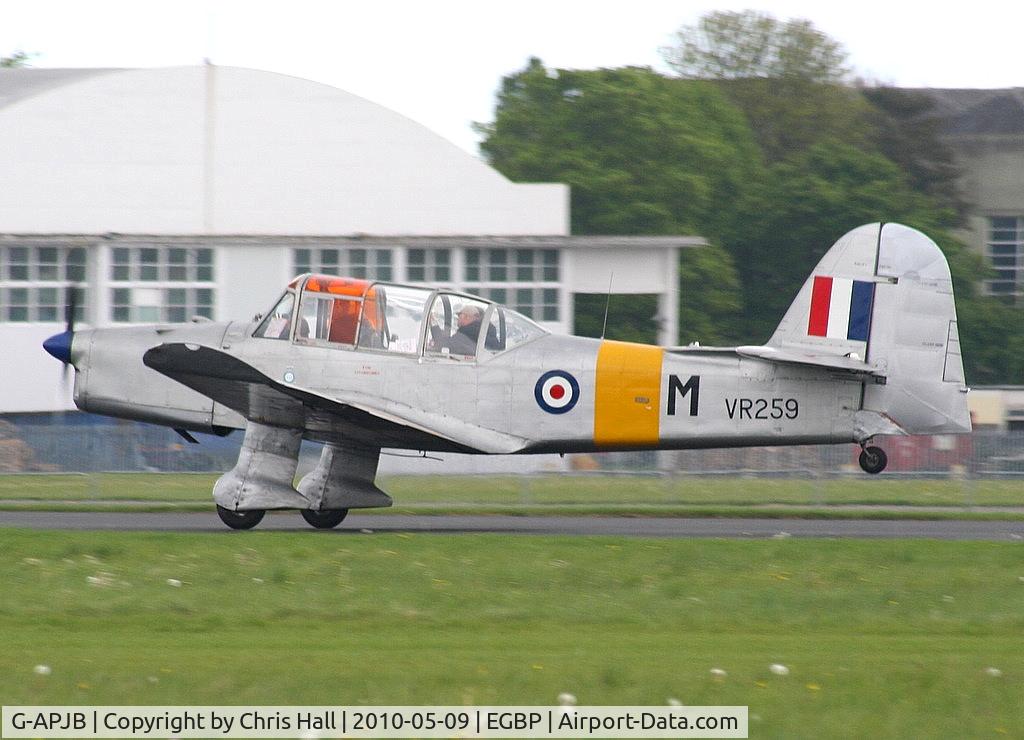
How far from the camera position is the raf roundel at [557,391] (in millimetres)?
15422

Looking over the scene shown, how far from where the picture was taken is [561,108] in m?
60.5

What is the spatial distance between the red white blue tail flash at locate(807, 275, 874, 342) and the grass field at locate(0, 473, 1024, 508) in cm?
590

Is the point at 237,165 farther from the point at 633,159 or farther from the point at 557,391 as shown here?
the point at 633,159

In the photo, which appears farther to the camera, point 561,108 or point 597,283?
point 561,108

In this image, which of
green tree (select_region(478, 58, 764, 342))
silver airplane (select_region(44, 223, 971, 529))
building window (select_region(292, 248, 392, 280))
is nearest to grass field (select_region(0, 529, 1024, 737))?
silver airplane (select_region(44, 223, 971, 529))

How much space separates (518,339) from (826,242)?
41.8m

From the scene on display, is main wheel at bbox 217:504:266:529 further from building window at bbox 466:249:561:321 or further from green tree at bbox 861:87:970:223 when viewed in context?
green tree at bbox 861:87:970:223

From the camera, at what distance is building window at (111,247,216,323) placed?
34594 millimetres

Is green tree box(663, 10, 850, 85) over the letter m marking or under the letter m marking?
over

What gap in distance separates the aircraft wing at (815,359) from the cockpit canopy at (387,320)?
7.25 feet

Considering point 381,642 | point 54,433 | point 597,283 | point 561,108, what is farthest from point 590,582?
point 561,108

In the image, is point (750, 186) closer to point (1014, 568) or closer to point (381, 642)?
point (1014, 568)

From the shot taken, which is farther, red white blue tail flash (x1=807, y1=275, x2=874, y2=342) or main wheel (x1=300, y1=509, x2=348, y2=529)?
main wheel (x1=300, y1=509, x2=348, y2=529)

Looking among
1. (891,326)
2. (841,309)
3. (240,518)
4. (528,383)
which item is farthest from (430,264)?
(891,326)
